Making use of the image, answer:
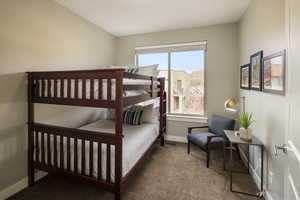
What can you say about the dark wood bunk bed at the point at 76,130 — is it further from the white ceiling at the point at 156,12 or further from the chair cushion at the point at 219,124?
the chair cushion at the point at 219,124

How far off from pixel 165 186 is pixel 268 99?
165 centimetres

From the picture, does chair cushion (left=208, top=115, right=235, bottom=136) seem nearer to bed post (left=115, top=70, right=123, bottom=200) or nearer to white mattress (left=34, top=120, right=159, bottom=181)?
white mattress (left=34, top=120, right=159, bottom=181)

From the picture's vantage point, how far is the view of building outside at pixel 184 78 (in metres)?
3.47

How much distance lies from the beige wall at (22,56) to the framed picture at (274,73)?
9.29ft

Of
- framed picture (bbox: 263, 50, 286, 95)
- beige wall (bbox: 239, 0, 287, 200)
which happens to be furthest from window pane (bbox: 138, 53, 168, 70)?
framed picture (bbox: 263, 50, 286, 95)

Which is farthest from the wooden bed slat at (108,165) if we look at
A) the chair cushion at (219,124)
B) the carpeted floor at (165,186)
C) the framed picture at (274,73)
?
the chair cushion at (219,124)

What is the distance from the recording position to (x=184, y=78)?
3.59 meters

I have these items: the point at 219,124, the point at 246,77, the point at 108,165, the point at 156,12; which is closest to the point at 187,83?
the point at 219,124

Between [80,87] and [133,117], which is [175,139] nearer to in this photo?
[133,117]

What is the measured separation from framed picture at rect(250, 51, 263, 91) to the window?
4.10ft

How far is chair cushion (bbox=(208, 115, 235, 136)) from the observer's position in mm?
2738

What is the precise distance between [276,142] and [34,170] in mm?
2920

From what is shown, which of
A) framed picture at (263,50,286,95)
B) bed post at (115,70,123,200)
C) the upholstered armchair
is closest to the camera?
framed picture at (263,50,286,95)

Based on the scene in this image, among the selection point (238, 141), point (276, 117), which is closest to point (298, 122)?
point (276, 117)
